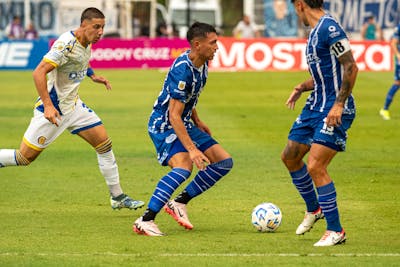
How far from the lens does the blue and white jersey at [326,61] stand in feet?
31.1

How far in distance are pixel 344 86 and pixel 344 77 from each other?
0.26ft

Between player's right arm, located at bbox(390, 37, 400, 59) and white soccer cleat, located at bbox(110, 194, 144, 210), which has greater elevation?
white soccer cleat, located at bbox(110, 194, 144, 210)

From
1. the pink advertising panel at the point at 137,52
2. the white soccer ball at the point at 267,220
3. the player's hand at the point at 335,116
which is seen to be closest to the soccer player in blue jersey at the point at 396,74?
the white soccer ball at the point at 267,220

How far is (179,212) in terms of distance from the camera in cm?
1093

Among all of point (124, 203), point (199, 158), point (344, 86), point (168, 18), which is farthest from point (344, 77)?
point (168, 18)

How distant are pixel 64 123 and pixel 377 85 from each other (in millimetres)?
23011

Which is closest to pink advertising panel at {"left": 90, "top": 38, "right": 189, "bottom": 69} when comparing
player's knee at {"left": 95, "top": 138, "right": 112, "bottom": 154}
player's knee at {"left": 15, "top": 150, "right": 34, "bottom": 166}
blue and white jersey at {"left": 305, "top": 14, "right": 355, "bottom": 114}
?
player's knee at {"left": 95, "top": 138, "right": 112, "bottom": 154}

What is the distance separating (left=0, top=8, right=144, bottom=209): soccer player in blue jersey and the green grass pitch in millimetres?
566

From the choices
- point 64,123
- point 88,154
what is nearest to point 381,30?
point 88,154

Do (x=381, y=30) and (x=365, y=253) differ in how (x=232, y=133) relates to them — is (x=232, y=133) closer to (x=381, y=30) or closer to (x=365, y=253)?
(x=365, y=253)

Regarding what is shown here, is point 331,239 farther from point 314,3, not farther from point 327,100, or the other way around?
point 314,3

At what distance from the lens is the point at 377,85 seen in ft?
111

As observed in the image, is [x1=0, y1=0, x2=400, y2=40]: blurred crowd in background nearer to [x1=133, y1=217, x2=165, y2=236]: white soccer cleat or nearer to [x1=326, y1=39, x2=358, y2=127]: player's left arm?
[x1=133, y1=217, x2=165, y2=236]: white soccer cleat

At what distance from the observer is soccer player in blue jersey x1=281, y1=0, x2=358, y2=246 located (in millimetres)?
9469
